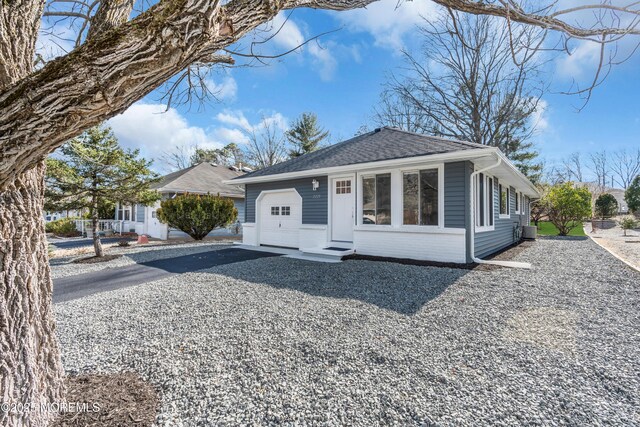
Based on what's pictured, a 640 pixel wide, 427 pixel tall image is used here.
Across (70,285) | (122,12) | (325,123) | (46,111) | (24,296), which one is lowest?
(70,285)

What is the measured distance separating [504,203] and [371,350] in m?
11.0

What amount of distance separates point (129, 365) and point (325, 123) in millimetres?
25418

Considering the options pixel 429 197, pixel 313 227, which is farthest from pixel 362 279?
pixel 313 227

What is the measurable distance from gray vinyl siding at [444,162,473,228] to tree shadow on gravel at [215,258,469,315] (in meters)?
1.27

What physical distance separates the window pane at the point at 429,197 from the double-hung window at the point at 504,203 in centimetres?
479

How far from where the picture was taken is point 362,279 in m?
5.83

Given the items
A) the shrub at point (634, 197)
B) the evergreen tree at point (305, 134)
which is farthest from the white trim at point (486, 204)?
the shrub at point (634, 197)

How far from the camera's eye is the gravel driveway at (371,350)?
6.79 ft

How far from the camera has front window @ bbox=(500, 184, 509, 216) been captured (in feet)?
36.1

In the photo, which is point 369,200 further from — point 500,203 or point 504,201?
point 504,201

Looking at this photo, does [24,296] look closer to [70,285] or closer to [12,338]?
[12,338]

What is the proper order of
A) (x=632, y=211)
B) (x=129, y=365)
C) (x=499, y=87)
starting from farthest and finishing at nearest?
(x=632, y=211) → (x=499, y=87) → (x=129, y=365)

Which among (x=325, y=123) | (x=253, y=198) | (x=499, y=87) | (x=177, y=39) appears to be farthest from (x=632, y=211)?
(x=177, y=39)

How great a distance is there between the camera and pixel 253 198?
38.8 ft
